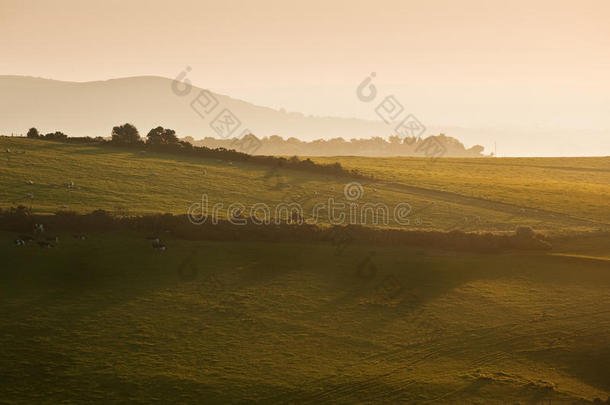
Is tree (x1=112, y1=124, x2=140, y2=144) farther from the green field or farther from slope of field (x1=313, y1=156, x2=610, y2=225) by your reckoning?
slope of field (x1=313, y1=156, x2=610, y2=225)

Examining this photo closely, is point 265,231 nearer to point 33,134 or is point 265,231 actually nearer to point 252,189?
point 252,189

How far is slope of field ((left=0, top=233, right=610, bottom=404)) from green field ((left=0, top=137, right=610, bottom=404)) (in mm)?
114

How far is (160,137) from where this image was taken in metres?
88.8

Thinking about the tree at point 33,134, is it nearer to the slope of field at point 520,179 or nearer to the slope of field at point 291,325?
the slope of field at point 520,179

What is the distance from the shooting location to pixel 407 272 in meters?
42.8

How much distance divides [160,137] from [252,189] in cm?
2737

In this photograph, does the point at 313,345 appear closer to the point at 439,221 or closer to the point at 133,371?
the point at 133,371

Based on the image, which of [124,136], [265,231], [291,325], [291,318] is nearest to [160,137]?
[124,136]

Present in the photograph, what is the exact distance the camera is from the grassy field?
59.0 m

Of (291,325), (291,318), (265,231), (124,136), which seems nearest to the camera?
(291,325)

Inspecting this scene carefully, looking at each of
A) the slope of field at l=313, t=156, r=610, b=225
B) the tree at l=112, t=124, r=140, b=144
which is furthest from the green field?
the tree at l=112, t=124, r=140, b=144

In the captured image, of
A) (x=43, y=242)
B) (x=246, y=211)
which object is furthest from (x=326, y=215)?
(x=43, y=242)

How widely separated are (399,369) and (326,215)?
3365cm

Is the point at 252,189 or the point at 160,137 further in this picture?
the point at 160,137
